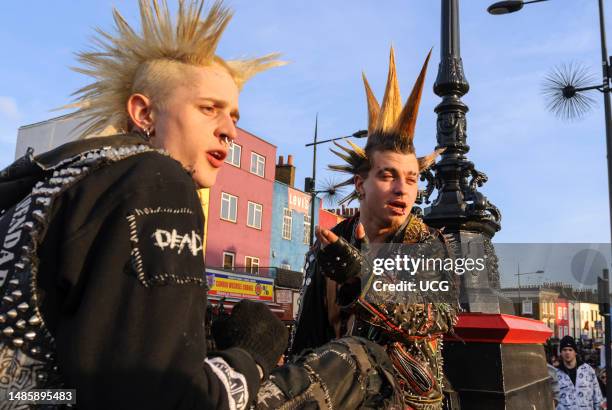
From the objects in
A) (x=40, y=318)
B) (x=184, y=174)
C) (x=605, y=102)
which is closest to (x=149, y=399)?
(x=40, y=318)

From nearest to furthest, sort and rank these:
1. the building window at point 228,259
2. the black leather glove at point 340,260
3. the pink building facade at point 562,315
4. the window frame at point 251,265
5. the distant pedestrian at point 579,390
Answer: the black leather glove at point 340,260 < the distant pedestrian at point 579,390 < the building window at point 228,259 < the window frame at point 251,265 < the pink building facade at point 562,315

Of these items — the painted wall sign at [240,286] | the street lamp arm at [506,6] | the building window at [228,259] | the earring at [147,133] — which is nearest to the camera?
the earring at [147,133]

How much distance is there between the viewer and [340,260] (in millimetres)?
2471

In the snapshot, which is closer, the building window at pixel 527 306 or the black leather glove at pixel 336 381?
the black leather glove at pixel 336 381

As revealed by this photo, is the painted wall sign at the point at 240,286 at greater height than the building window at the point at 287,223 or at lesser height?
lesser

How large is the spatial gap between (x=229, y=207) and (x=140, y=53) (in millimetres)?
26815

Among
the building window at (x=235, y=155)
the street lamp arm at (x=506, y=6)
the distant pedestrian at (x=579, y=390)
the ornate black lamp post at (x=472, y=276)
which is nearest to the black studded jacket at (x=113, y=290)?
the ornate black lamp post at (x=472, y=276)

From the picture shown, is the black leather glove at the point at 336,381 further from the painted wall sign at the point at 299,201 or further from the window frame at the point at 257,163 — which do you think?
the painted wall sign at the point at 299,201

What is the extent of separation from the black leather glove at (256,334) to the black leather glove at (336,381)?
0.09m

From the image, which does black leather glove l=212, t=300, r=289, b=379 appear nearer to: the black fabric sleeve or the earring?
the black fabric sleeve

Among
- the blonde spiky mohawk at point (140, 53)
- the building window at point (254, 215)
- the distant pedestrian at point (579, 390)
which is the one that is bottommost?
the distant pedestrian at point (579, 390)

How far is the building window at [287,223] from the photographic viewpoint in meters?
32.8

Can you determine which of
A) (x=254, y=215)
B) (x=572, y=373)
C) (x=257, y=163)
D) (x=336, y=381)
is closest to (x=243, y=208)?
(x=254, y=215)

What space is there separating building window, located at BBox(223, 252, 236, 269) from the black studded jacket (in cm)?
2687
